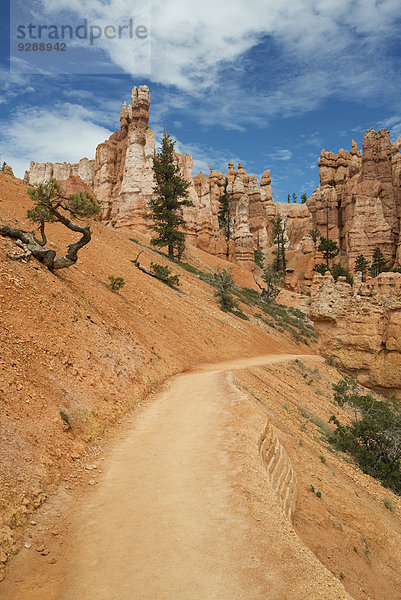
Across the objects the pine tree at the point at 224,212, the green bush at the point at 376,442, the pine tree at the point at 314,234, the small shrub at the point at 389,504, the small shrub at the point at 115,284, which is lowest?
the small shrub at the point at 389,504

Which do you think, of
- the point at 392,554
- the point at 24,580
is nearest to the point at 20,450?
the point at 24,580

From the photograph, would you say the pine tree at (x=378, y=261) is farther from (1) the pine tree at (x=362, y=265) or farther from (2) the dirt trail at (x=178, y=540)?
(2) the dirt trail at (x=178, y=540)

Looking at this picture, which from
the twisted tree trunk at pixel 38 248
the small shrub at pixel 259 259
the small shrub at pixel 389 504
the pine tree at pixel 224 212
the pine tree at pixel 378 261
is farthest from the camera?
the pine tree at pixel 224 212

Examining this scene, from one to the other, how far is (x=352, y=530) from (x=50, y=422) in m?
7.06

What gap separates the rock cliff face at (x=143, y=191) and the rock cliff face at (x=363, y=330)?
30946 millimetres

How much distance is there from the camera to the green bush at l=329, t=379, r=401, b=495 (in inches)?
444

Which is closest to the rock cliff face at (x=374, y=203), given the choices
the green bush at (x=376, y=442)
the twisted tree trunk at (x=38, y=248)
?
the green bush at (x=376, y=442)

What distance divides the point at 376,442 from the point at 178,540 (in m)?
10.4

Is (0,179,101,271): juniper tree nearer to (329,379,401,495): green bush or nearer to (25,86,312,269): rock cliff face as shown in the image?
(329,379,401,495): green bush

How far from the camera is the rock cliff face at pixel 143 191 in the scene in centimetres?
4888

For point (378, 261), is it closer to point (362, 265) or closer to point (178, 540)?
point (362, 265)

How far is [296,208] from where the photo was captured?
86875 mm

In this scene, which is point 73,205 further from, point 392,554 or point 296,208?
point 296,208

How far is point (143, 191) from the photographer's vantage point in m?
48.6
